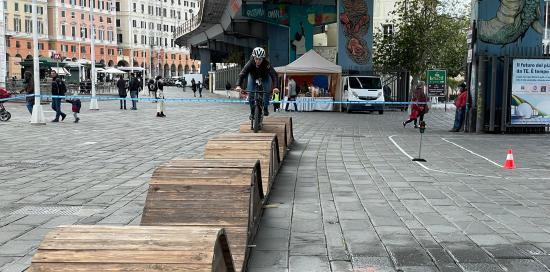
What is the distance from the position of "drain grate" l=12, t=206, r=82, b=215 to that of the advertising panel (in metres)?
15.3

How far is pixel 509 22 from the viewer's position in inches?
770

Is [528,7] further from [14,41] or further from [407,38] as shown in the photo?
[14,41]

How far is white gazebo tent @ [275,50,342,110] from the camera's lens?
3325cm

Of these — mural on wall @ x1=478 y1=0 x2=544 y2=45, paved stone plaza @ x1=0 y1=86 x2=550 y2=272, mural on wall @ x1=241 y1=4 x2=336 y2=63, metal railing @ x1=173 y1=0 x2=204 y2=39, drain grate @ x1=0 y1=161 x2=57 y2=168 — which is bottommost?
paved stone plaza @ x1=0 y1=86 x2=550 y2=272

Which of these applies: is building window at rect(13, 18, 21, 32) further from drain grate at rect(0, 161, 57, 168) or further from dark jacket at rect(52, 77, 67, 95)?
drain grate at rect(0, 161, 57, 168)

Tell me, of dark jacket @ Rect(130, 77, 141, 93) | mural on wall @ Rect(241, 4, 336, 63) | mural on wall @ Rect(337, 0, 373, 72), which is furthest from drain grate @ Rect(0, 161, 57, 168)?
mural on wall @ Rect(241, 4, 336, 63)

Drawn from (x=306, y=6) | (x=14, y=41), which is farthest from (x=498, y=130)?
(x=14, y=41)

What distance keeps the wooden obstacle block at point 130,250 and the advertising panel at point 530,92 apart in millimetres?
17441

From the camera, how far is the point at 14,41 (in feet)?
345

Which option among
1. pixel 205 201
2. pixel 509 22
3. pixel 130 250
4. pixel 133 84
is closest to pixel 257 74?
pixel 205 201

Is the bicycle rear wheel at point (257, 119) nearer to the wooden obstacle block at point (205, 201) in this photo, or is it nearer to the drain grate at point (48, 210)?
the drain grate at point (48, 210)

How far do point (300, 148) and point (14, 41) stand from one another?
103148 millimetres

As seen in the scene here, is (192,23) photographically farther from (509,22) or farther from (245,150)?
(245,150)

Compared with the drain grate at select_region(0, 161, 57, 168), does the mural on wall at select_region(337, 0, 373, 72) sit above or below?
above
